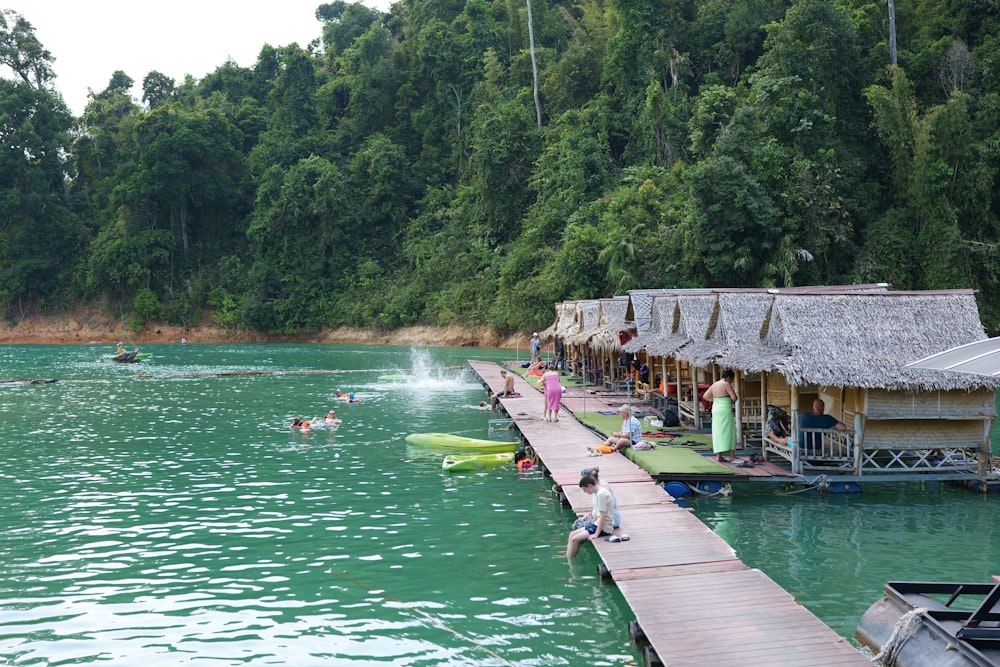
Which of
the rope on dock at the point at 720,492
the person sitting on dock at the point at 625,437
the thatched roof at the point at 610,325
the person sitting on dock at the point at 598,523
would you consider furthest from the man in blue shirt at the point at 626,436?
the thatched roof at the point at 610,325

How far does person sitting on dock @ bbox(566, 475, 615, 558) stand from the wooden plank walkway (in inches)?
8.9

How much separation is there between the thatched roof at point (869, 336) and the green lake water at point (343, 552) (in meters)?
2.17

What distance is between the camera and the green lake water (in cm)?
881

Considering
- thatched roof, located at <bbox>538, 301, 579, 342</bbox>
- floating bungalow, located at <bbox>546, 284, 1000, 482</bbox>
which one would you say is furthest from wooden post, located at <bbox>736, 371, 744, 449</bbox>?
thatched roof, located at <bbox>538, 301, 579, 342</bbox>

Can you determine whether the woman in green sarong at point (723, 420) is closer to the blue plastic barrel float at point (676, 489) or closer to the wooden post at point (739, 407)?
the wooden post at point (739, 407)

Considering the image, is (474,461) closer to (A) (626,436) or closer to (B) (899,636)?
(A) (626,436)

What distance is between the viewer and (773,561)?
36.7ft

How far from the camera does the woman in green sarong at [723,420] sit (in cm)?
1501

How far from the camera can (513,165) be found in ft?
184

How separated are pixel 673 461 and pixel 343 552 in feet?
→ 20.3

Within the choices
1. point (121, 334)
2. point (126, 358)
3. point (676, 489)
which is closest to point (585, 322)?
point (676, 489)

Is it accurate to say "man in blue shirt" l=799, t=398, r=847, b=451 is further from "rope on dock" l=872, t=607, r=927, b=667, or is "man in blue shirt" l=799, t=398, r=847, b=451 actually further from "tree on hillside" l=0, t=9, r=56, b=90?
"tree on hillside" l=0, t=9, r=56, b=90

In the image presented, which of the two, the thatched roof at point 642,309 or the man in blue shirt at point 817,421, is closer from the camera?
the man in blue shirt at point 817,421

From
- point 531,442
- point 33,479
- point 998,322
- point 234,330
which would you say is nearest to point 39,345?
point 234,330
